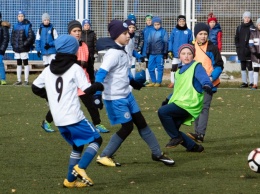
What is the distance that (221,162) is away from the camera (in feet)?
34.2

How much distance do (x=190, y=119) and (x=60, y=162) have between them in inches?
Result: 72.5

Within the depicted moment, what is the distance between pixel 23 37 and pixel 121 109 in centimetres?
1417

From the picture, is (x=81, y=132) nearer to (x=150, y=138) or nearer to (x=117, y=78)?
(x=117, y=78)

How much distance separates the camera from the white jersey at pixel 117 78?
9828mm

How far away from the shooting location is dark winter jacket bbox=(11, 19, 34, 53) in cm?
2358

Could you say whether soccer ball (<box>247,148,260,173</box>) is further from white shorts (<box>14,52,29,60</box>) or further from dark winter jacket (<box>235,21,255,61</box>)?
white shorts (<box>14,52,29,60</box>)

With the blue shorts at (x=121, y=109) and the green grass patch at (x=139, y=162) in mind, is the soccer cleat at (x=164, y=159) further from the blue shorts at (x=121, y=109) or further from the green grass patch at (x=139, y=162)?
the blue shorts at (x=121, y=109)

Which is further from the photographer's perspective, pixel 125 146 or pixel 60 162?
pixel 125 146

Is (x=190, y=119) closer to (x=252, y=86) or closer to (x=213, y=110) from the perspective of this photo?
(x=213, y=110)

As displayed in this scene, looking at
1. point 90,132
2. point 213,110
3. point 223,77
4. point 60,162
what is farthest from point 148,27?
point 90,132

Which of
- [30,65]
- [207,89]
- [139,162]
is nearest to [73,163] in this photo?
[139,162]

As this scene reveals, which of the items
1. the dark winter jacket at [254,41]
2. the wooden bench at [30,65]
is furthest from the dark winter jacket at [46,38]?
the dark winter jacket at [254,41]

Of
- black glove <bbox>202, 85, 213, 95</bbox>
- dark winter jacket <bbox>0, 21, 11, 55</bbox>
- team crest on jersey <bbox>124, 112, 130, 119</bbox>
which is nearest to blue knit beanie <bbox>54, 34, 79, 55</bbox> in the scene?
team crest on jersey <bbox>124, 112, 130, 119</bbox>

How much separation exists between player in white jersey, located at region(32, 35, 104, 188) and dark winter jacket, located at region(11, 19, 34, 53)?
15.0 meters
